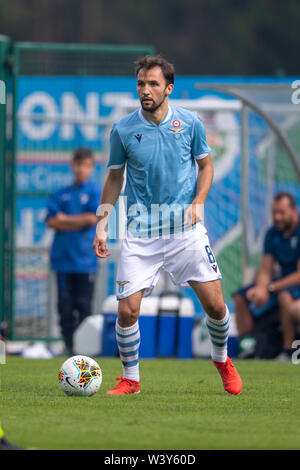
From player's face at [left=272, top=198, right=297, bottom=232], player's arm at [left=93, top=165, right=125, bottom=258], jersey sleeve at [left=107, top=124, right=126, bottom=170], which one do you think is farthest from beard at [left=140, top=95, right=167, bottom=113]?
player's face at [left=272, top=198, right=297, bottom=232]

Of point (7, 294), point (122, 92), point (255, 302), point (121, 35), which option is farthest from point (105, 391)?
point (121, 35)

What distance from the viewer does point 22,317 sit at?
14.4 m

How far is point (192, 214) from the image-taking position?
7387 millimetres

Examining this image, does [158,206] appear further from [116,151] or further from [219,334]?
[219,334]

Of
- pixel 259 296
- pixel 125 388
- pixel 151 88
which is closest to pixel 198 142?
pixel 151 88

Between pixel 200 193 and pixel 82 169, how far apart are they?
5621 millimetres

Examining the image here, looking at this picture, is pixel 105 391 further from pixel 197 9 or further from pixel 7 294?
pixel 197 9

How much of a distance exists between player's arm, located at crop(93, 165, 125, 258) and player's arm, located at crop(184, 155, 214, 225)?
557 mm

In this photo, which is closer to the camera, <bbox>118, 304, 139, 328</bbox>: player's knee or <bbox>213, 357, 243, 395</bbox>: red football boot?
<bbox>118, 304, 139, 328</bbox>: player's knee

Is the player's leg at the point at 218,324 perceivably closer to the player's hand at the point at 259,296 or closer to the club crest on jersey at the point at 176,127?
the club crest on jersey at the point at 176,127

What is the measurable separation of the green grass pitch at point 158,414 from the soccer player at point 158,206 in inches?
20.5

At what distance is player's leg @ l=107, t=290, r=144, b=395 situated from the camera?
7.45 meters

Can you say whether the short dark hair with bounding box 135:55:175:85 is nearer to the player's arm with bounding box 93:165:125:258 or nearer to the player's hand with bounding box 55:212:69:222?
the player's arm with bounding box 93:165:125:258

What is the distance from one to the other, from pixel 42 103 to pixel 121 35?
23.2m
